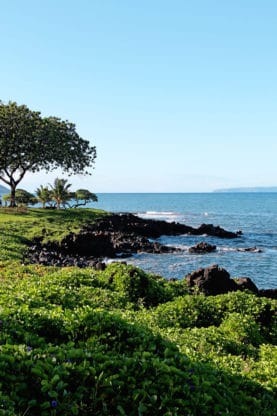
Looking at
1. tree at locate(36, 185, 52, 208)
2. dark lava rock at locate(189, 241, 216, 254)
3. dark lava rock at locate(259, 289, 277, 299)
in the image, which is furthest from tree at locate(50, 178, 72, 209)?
dark lava rock at locate(259, 289, 277, 299)

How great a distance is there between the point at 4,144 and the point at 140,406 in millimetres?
65316

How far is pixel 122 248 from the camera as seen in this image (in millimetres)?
45125

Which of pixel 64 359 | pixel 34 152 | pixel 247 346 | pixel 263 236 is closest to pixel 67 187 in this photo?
pixel 34 152

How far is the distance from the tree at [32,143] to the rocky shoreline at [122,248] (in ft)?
49.6

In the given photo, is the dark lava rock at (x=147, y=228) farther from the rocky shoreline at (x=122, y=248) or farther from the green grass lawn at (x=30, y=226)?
the green grass lawn at (x=30, y=226)

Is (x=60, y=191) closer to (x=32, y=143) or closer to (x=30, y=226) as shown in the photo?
(x=32, y=143)

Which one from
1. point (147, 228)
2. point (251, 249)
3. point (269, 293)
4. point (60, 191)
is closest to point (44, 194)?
point (60, 191)

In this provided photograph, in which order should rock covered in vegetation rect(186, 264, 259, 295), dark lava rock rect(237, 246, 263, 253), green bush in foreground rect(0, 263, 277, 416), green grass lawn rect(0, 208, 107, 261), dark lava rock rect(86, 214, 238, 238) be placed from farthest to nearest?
dark lava rock rect(86, 214, 238, 238) < dark lava rock rect(237, 246, 263, 253) < green grass lawn rect(0, 208, 107, 261) < rock covered in vegetation rect(186, 264, 259, 295) < green bush in foreground rect(0, 263, 277, 416)

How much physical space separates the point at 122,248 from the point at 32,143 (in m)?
31.6

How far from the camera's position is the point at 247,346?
12.1 metres

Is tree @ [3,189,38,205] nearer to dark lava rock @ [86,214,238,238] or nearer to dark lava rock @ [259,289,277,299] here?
dark lava rock @ [86,214,238,238]

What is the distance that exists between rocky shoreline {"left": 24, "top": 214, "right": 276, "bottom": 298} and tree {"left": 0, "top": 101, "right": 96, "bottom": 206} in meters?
15.1

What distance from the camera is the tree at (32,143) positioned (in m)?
66.8

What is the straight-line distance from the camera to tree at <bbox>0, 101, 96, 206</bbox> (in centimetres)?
6675
